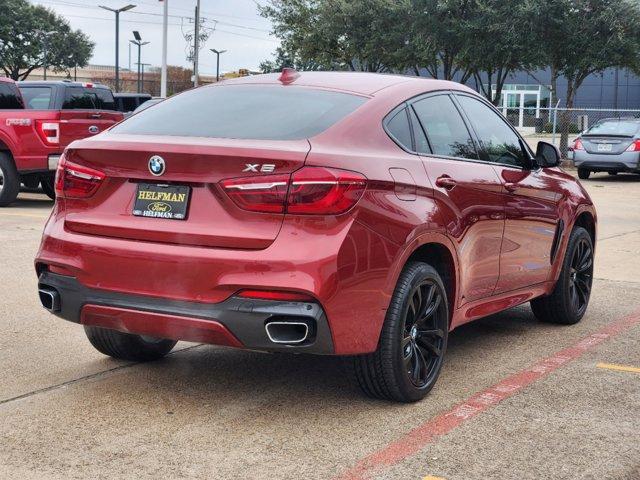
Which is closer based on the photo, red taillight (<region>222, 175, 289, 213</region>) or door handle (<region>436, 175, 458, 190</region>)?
red taillight (<region>222, 175, 289, 213</region>)

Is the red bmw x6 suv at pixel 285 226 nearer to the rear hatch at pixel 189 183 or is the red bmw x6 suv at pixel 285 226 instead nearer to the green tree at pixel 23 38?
the rear hatch at pixel 189 183

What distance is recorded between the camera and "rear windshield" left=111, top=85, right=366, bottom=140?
473cm

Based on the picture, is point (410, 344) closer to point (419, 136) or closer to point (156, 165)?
point (419, 136)

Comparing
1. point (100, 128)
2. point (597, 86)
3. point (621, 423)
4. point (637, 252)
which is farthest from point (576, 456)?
point (597, 86)

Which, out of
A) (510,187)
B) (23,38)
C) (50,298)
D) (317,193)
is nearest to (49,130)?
(510,187)

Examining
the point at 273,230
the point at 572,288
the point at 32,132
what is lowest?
the point at 572,288

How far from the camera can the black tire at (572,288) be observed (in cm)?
697

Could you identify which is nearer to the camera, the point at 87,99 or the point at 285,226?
the point at 285,226

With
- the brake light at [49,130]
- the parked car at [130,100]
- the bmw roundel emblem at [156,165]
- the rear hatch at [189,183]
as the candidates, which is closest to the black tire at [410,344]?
the rear hatch at [189,183]

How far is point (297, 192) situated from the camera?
4.32 m

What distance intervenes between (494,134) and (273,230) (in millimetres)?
2364

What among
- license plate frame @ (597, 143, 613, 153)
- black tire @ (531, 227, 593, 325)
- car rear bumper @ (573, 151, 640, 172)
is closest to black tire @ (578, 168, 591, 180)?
car rear bumper @ (573, 151, 640, 172)

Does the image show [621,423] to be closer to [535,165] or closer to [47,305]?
[535,165]

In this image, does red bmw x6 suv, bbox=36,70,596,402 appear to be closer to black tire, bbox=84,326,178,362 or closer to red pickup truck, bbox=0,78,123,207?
black tire, bbox=84,326,178,362
